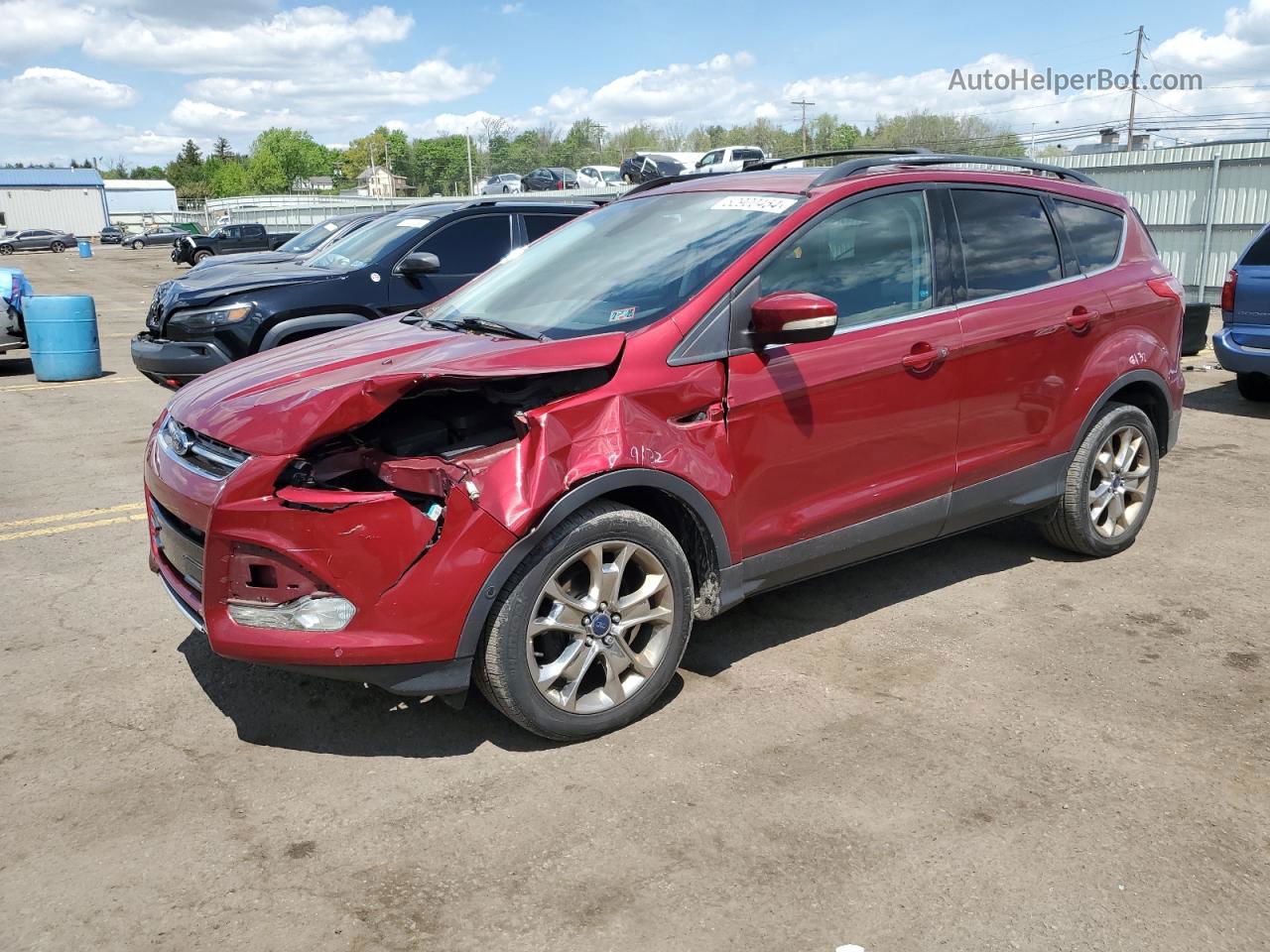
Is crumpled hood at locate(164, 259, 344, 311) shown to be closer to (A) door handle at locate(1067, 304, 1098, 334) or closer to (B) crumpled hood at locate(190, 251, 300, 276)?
(B) crumpled hood at locate(190, 251, 300, 276)

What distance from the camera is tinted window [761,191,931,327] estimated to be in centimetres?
385

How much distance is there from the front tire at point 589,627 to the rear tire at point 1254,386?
777cm

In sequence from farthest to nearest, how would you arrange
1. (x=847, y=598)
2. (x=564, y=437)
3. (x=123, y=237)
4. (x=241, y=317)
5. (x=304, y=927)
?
(x=123, y=237), (x=241, y=317), (x=847, y=598), (x=564, y=437), (x=304, y=927)

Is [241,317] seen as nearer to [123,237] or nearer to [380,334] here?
[380,334]

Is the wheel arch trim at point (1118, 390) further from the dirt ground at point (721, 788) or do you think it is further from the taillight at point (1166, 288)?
the dirt ground at point (721, 788)

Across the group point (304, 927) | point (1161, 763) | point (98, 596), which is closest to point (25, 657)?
point (98, 596)

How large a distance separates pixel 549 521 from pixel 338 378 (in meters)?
0.87

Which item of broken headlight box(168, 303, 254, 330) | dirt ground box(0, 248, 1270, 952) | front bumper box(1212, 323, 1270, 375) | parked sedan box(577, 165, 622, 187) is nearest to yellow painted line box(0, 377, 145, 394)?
broken headlight box(168, 303, 254, 330)

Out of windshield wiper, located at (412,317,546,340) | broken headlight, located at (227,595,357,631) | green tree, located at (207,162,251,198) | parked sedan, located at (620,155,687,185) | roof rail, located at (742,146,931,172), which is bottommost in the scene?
broken headlight, located at (227,595,357,631)

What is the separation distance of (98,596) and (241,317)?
3.52 metres

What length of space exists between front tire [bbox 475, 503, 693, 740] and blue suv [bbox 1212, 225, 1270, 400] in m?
6.98

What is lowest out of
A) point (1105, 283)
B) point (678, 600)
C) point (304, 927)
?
point (304, 927)

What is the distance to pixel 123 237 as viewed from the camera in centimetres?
7212

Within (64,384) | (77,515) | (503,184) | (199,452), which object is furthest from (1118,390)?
(503,184)
